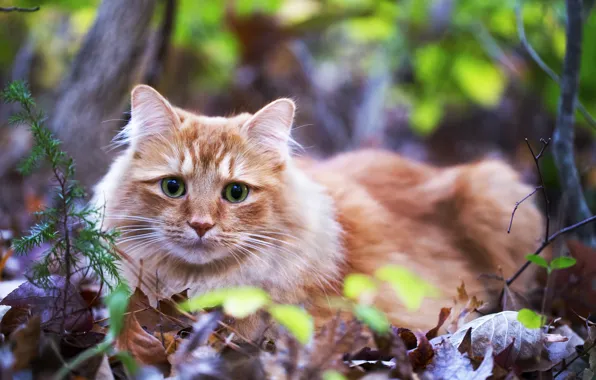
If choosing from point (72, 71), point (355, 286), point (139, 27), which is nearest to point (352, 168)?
point (139, 27)

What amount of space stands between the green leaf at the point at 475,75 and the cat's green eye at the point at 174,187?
3.53 meters

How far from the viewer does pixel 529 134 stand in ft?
18.5

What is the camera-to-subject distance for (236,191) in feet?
7.52

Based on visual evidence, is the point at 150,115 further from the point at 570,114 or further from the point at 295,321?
the point at 570,114

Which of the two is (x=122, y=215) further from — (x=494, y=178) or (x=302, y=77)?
(x=302, y=77)

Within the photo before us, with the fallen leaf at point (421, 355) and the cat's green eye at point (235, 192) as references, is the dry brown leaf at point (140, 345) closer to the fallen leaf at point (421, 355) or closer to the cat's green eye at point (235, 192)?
the cat's green eye at point (235, 192)

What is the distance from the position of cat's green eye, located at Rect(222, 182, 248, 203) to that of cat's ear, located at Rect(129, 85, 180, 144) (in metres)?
0.35

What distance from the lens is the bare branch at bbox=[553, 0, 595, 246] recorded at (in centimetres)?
263

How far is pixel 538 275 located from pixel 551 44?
2299 millimetres

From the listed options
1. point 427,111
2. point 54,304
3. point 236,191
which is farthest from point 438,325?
point 427,111

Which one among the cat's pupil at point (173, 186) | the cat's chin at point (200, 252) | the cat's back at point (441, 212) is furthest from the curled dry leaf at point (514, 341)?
the cat's pupil at point (173, 186)

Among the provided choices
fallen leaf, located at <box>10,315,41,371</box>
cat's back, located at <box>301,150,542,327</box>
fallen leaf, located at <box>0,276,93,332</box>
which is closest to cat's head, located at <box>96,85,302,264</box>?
fallen leaf, located at <box>0,276,93,332</box>

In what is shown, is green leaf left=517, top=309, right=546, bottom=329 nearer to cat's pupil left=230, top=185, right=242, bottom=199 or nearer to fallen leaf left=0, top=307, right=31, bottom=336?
cat's pupil left=230, top=185, right=242, bottom=199

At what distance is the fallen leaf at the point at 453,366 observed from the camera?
66.8 inches
